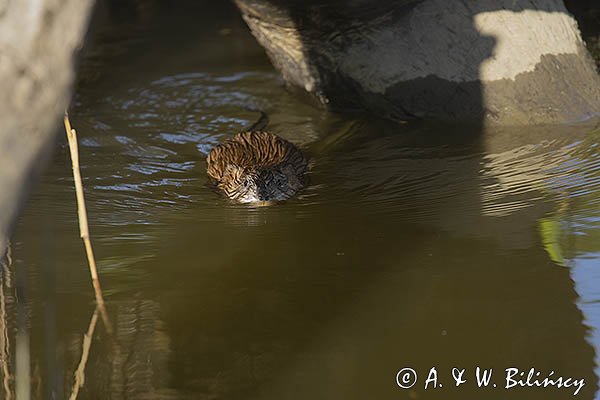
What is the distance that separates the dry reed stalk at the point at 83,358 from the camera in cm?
301

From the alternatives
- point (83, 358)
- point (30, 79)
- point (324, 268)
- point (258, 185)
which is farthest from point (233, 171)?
point (30, 79)

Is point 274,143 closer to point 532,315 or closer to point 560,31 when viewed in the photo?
point 560,31

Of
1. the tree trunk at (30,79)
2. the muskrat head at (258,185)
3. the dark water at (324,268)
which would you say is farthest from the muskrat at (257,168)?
the tree trunk at (30,79)

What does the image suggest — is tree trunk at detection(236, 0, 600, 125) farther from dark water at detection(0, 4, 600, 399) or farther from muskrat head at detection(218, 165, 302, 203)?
muskrat head at detection(218, 165, 302, 203)

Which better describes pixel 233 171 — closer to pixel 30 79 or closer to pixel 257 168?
Result: pixel 257 168

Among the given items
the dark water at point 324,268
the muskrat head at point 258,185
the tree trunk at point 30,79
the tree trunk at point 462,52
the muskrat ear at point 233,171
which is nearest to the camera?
the tree trunk at point 30,79

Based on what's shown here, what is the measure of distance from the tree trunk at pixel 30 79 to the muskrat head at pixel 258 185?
2982 millimetres

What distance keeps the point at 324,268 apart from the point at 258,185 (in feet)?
4.10

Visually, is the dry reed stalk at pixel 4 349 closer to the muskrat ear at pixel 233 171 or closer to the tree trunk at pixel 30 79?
the tree trunk at pixel 30 79

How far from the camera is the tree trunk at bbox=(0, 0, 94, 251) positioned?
6.43ft

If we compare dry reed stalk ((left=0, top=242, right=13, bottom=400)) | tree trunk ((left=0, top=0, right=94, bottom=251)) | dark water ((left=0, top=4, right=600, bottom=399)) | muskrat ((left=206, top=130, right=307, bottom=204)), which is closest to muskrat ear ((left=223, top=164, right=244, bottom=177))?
muskrat ((left=206, top=130, right=307, bottom=204))

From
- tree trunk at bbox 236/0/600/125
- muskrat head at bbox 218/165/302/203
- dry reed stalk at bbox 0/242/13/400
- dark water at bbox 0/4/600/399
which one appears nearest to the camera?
dry reed stalk at bbox 0/242/13/400

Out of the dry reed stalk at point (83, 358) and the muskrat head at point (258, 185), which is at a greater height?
the dry reed stalk at point (83, 358)

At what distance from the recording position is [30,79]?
1979 mm
